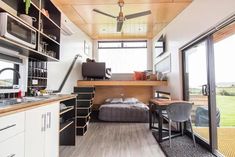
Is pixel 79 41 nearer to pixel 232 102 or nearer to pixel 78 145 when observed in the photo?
pixel 78 145

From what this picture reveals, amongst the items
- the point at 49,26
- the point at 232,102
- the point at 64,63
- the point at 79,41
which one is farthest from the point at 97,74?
the point at 232,102

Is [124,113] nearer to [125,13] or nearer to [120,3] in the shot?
[125,13]

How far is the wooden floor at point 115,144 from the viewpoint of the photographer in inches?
117

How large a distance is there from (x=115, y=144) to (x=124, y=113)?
208 cm

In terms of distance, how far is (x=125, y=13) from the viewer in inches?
182

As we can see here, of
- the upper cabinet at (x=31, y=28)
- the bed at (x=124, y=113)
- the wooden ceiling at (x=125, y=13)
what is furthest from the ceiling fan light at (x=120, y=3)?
the bed at (x=124, y=113)

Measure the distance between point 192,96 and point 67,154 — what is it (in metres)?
2.96

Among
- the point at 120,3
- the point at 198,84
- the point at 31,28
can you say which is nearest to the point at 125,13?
the point at 120,3

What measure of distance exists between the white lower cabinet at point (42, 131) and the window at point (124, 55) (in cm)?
571

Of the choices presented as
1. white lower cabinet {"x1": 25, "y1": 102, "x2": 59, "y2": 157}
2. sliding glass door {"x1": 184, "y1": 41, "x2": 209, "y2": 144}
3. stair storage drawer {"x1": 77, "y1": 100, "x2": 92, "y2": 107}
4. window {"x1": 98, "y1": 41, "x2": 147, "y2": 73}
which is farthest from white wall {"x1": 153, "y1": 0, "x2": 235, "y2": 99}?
white lower cabinet {"x1": 25, "y1": 102, "x2": 59, "y2": 157}

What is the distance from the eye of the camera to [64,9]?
4.23 meters

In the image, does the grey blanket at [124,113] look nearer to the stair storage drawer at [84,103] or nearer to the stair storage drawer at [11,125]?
the stair storage drawer at [84,103]

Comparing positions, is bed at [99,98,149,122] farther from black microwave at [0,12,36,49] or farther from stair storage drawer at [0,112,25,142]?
stair storage drawer at [0,112,25,142]

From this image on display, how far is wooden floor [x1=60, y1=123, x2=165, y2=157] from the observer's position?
9.75ft
